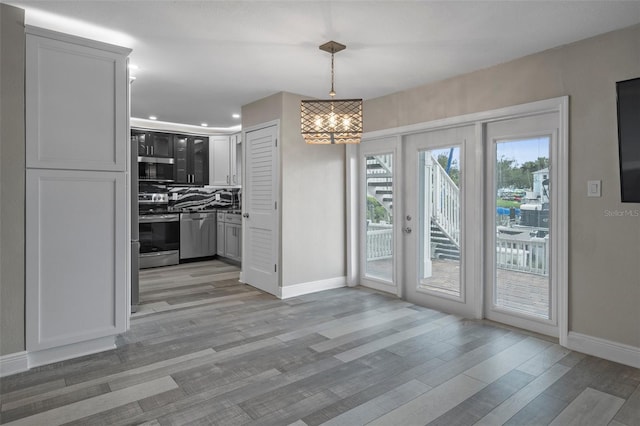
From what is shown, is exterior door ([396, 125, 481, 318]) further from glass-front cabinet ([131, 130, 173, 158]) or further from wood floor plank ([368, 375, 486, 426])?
glass-front cabinet ([131, 130, 173, 158])

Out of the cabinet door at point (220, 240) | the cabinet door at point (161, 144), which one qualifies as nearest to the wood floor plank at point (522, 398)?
the cabinet door at point (220, 240)

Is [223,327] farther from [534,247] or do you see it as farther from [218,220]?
[218,220]

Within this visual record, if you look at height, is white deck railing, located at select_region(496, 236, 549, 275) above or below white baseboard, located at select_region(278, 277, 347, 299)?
above

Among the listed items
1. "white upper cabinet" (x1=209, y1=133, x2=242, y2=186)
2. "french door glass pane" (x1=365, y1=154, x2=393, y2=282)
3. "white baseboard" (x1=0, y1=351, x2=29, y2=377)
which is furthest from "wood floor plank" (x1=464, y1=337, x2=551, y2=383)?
"white upper cabinet" (x1=209, y1=133, x2=242, y2=186)

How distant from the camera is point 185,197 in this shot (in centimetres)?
733

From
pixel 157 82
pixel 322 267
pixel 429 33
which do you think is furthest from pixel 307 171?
pixel 429 33

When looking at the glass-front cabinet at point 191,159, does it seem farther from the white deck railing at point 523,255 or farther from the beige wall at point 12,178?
the white deck railing at point 523,255

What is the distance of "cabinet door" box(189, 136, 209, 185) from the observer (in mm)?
7008

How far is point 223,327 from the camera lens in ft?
11.6

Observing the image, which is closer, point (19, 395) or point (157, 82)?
point (19, 395)

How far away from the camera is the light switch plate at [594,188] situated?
2.91 metres

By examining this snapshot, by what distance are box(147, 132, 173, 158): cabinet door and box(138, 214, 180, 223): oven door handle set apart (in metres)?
1.08

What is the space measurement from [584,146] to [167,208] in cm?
644

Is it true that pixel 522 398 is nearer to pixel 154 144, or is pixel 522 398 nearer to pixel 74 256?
pixel 74 256
